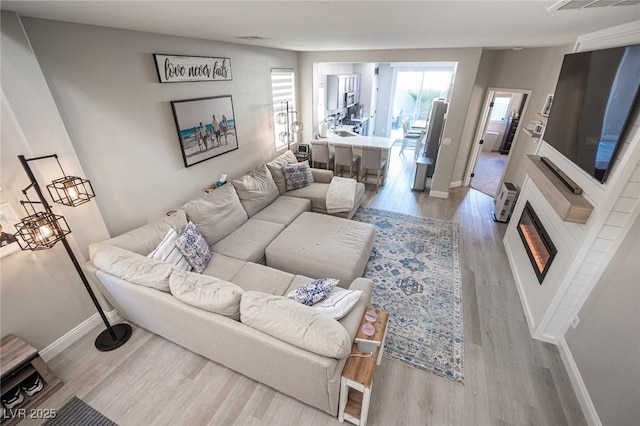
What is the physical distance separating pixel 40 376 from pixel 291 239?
222cm

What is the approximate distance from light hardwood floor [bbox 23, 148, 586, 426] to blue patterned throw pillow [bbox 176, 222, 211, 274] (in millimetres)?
729

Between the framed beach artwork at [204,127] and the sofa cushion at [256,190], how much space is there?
518 millimetres

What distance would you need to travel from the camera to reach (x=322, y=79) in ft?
20.6

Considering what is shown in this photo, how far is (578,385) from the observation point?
2.01 meters

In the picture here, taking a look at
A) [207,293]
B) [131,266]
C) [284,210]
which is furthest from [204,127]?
[207,293]

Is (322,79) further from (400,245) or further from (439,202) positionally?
(400,245)

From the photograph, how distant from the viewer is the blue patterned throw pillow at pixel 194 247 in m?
2.47

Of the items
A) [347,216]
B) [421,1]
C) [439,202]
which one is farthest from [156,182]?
[439,202]

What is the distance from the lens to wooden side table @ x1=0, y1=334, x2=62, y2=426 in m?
1.80

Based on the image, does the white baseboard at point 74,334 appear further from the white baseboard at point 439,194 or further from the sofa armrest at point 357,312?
the white baseboard at point 439,194

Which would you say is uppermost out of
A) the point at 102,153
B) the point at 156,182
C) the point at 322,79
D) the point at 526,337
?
the point at 322,79

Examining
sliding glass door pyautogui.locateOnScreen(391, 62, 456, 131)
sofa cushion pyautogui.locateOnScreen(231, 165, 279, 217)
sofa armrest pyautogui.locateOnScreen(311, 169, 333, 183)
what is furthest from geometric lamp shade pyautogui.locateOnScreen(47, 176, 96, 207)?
sliding glass door pyautogui.locateOnScreen(391, 62, 456, 131)

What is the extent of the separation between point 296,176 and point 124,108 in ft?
7.57

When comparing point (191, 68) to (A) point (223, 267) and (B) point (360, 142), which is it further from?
(B) point (360, 142)
